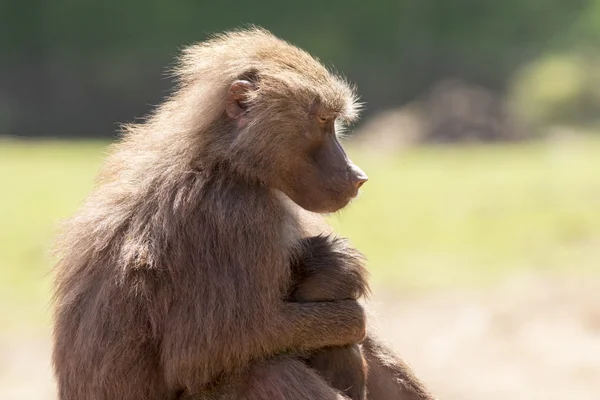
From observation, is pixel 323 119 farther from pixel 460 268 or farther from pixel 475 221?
pixel 475 221

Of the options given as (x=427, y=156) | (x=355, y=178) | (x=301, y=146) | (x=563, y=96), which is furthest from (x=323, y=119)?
(x=563, y=96)

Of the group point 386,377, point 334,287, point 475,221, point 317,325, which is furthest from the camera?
point 475,221

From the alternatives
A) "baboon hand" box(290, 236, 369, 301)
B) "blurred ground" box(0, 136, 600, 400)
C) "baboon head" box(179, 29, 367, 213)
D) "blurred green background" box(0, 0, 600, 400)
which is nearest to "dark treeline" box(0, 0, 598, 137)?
"blurred green background" box(0, 0, 600, 400)

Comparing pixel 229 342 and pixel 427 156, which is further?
pixel 427 156

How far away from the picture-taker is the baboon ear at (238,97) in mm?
4500

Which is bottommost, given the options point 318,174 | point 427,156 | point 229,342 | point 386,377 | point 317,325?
point 229,342

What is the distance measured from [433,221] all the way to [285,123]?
7879mm

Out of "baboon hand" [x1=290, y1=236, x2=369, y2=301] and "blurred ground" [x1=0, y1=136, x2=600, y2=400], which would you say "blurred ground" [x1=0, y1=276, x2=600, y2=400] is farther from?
"baboon hand" [x1=290, y1=236, x2=369, y2=301]

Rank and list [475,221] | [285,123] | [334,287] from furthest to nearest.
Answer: [475,221], [285,123], [334,287]

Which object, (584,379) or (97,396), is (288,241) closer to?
(97,396)

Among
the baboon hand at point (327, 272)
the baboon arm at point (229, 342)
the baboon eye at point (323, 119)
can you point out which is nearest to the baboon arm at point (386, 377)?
the baboon hand at point (327, 272)

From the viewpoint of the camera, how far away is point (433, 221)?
40.3ft

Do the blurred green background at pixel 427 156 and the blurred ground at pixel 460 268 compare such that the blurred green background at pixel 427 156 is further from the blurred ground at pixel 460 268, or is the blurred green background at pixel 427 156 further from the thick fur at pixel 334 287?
the thick fur at pixel 334 287

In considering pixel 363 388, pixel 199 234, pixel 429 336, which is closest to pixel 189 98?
pixel 199 234
